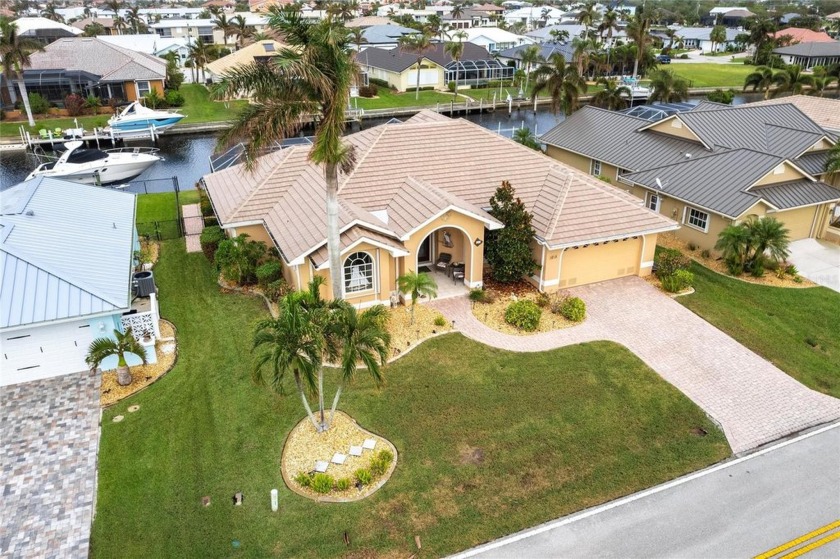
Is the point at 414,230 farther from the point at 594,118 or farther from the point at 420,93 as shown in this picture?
the point at 420,93

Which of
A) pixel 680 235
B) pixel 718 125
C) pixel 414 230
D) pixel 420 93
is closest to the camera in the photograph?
pixel 414 230

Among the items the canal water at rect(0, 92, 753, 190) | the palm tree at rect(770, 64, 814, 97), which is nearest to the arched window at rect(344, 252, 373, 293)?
the canal water at rect(0, 92, 753, 190)

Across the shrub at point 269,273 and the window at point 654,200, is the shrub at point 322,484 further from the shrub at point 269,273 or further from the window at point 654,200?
the window at point 654,200

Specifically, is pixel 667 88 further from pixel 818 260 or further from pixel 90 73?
pixel 90 73

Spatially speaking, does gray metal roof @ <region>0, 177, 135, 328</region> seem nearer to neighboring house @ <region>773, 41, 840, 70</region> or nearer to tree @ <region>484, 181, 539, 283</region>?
tree @ <region>484, 181, 539, 283</region>

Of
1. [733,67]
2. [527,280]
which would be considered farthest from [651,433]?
[733,67]

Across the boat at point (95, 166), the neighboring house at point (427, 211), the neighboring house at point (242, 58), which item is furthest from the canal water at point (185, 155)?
the neighboring house at point (242, 58)
